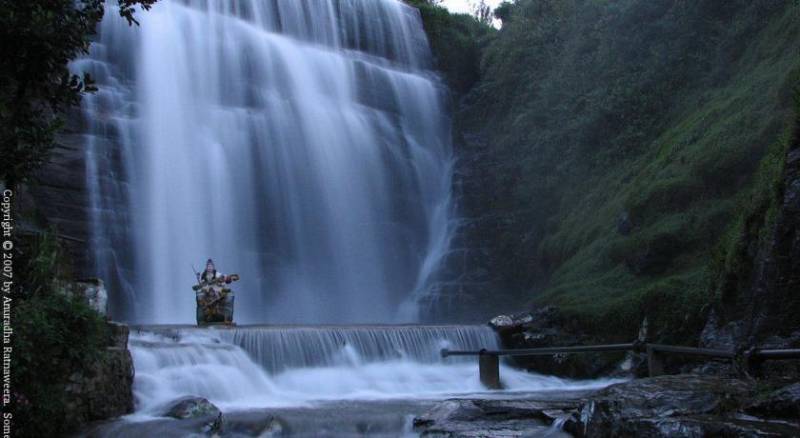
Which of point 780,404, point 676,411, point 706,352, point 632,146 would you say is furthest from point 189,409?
point 632,146

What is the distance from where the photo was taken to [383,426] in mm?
9445

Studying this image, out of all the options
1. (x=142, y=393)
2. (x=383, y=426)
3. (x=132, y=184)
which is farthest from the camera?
(x=132, y=184)

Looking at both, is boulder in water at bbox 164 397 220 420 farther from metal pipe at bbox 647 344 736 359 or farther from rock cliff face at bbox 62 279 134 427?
metal pipe at bbox 647 344 736 359

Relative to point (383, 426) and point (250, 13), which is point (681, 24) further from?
point (383, 426)

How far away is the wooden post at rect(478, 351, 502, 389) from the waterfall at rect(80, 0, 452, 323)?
9.33 meters

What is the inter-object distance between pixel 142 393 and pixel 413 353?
5.96 meters

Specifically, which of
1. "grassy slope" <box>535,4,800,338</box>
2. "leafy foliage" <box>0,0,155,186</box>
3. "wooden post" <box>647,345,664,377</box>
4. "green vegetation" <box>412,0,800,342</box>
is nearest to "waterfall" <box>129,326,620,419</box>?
"grassy slope" <box>535,4,800,338</box>

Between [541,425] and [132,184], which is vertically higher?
[132,184]

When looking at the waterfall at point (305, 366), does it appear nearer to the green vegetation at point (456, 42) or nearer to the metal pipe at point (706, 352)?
the metal pipe at point (706, 352)

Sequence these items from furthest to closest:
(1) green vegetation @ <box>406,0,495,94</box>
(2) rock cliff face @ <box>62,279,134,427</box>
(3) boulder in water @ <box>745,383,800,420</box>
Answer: (1) green vegetation @ <box>406,0,495,94</box> < (2) rock cliff face @ <box>62,279,134,427</box> < (3) boulder in water @ <box>745,383,800,420</box>

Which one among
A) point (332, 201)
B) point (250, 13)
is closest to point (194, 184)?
point (332, 201)

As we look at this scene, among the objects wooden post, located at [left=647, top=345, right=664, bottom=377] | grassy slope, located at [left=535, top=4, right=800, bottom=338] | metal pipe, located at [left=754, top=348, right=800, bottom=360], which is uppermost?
grassy slope, located at [left=535, top=4, right=800, bottom=338]

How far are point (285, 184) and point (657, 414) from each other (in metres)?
19.9

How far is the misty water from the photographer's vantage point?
1545 cm
